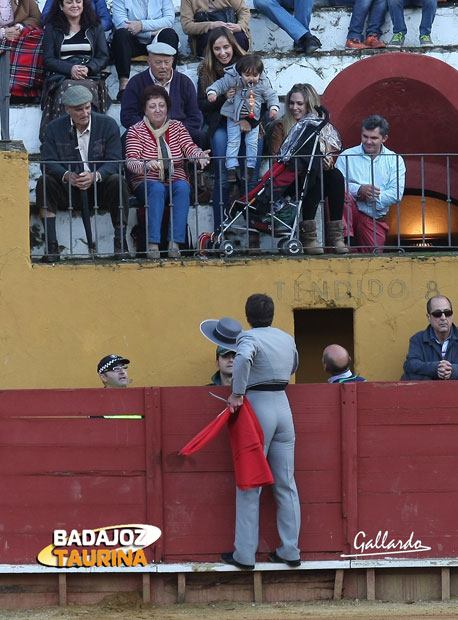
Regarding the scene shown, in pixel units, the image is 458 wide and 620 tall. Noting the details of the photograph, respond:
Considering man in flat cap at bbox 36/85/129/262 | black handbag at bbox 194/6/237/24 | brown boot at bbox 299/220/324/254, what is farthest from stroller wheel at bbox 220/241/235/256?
black handbag at bbox 194/6/237/24

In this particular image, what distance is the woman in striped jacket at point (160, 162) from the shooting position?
1134 centimetres

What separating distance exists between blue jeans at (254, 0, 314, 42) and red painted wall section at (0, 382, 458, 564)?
4336mm

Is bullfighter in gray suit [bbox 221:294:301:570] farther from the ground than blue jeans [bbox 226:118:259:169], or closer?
closer

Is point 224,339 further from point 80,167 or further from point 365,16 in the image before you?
point 365,16

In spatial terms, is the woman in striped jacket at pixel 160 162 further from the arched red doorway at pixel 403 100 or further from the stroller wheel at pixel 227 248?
the arched red doorway at pixel 403 100

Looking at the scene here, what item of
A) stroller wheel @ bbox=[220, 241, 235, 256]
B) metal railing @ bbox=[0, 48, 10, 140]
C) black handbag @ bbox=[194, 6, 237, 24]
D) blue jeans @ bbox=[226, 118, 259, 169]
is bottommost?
stroller wheel @ bbox=[220, 241, 235, 256]

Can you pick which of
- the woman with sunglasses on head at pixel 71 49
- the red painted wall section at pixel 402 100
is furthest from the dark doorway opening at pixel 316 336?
the woman with sunglasses on head at pixel 71 49

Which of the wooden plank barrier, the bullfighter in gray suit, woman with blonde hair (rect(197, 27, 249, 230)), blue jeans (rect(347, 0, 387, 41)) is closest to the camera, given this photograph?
the bullfighter in gray suit

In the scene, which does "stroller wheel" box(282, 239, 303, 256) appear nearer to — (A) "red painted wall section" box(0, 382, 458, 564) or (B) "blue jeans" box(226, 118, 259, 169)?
(B) "blue jeans" box(226, 118, 259, 169)

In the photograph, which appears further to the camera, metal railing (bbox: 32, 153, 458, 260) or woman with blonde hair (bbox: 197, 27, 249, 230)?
woman with blonde hair (bbox: 197, 27, 249, 230)

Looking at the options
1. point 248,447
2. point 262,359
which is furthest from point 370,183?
point 248,447

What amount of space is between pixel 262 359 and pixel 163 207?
2166 mm

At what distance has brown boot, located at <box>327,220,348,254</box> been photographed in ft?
37.3

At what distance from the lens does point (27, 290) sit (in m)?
11.2
